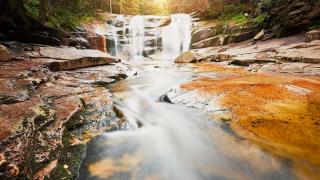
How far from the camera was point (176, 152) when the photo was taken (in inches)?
113

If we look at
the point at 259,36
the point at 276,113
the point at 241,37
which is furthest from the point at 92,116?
the point at 241,37

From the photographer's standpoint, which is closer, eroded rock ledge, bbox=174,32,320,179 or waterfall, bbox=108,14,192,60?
eroded rock ledge, bbox=174,32,320,179

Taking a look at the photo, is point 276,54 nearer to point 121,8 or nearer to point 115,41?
point 115,41

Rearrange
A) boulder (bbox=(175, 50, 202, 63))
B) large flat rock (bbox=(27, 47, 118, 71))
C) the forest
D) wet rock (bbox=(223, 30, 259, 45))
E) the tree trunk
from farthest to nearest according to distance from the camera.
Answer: wet rock (bbox=(223, 30, 259, 45)), the forest, boulder (bbox=(175, 50, 202, 63)), the tree trunk, large flat rock (bbox=(27, 47, 118, 71))

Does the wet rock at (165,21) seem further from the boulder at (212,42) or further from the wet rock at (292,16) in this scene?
the wet rock at (292,16)

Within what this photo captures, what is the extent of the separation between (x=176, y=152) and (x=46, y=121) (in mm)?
1627

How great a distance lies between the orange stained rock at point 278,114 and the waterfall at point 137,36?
1118cm

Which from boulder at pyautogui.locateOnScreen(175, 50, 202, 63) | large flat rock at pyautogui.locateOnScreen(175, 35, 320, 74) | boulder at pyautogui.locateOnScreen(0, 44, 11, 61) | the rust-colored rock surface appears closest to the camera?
the rust-colored rock surface

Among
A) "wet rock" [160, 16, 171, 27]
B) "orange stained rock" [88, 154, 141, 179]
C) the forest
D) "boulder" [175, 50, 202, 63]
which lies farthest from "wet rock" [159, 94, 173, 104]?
"wet rock" [160, 16, 171, 27]

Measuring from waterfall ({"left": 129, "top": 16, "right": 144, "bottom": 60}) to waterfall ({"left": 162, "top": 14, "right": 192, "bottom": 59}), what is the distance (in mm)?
1623

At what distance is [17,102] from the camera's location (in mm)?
3086

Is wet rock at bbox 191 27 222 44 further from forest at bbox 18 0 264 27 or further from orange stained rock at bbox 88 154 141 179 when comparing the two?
orange stained rock at bbox 88 154 141 179

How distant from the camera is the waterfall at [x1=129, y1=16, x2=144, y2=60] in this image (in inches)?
627

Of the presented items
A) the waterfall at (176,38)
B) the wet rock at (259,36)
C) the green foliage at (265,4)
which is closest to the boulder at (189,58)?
the waterfall at (176,38)
